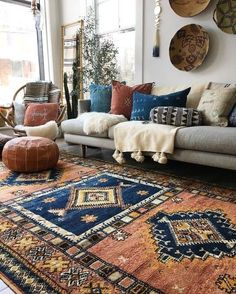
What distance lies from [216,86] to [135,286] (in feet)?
7.59

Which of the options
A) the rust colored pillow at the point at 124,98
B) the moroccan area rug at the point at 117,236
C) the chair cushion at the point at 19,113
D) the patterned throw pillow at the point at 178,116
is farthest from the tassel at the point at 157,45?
the chair cushion at the point at 19,113

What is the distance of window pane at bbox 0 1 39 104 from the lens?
180 inches

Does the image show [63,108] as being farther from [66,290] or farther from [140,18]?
[66,290]

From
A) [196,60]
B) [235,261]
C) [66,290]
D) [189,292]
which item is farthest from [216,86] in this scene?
[66,290]

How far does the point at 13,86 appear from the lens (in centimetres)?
477

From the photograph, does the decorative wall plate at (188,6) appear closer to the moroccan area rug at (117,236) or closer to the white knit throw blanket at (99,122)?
the white knit throw blanket at (99,122)

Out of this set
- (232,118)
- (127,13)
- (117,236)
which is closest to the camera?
(117,236)

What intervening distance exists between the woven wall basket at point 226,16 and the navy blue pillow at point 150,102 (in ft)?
2.47

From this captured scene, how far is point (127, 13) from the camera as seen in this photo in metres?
4.03

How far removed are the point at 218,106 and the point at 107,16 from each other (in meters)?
2.68

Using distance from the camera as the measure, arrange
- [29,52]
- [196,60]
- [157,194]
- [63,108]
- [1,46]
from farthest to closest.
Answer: [29,52] → [1,46] → [63,108] → [196,60] → [157,194]

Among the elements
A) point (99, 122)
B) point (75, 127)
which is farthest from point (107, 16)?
point (99, 122)

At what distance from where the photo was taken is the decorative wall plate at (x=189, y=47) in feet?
10.0

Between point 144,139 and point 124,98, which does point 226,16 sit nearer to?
point 124,98
